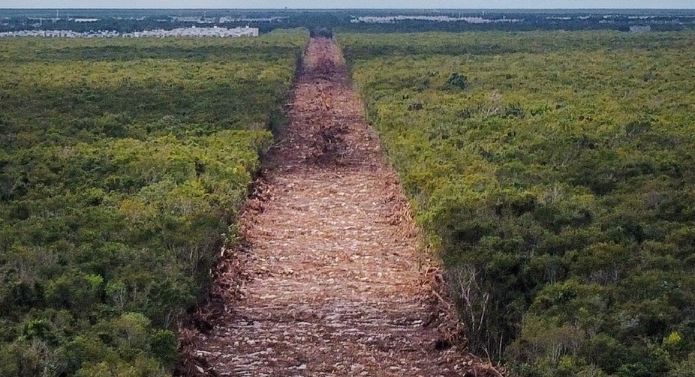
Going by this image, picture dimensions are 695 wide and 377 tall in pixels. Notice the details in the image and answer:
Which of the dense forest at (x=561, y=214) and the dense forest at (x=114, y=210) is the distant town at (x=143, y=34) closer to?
the dense forest at (x=114, y=210)

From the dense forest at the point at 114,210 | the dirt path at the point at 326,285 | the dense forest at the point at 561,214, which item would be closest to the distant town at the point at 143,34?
the dense forest at the point at 114,210

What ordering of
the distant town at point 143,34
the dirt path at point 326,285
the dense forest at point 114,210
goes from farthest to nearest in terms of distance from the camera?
the distant town at point 143,34 → the dirt path at point 326,285 → the dense forest at point 114,210

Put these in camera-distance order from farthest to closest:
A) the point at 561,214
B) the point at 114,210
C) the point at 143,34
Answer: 1. the point at 143,34
2. the point at 114,210
3. the point at 561,214

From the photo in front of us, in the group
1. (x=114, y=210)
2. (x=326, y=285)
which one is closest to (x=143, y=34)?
(x=114, y=210)

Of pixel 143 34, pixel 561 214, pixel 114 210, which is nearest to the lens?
pixel 561 214

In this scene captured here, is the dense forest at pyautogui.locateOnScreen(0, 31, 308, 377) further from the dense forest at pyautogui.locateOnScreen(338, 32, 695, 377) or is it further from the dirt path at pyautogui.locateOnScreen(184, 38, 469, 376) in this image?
the dense forest at pyautogui.locateOnScreen(338, 32, 695, 377)

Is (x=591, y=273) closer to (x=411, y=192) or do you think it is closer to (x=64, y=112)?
(x=411, y=192)

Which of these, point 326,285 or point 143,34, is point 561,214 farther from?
point 143,34

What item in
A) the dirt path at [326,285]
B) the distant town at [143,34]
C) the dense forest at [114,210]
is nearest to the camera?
the dense forest at [114,210]
